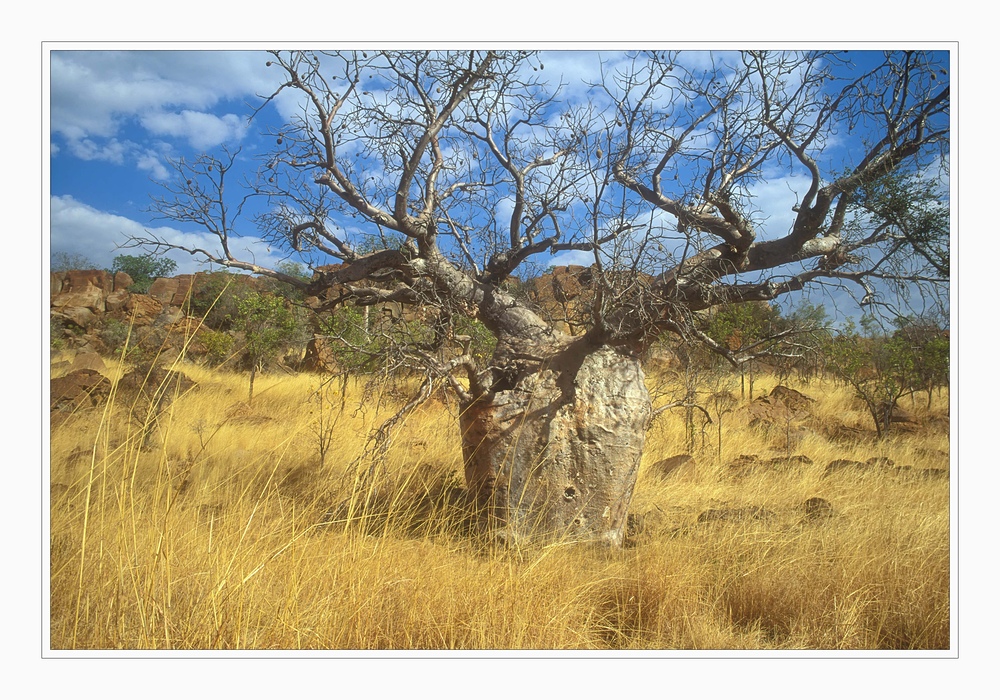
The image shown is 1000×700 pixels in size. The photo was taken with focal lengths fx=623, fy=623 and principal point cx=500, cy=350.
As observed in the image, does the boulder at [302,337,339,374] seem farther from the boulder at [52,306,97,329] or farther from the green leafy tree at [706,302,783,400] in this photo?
the boulder at [52,306,97,329]

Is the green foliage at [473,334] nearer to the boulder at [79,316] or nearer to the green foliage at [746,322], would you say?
the green foliage at [746,322]

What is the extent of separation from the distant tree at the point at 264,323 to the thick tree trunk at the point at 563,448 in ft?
20.9

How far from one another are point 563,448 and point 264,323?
7.63m

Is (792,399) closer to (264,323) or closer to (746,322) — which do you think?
(746,322)

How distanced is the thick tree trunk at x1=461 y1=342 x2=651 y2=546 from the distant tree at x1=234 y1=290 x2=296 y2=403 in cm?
636

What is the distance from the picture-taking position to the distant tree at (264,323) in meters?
8.81

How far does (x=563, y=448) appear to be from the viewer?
9.98 ft

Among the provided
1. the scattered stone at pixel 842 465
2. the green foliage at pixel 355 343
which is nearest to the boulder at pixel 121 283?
the green foliage at pixel 355 343

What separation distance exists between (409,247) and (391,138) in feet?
2.38

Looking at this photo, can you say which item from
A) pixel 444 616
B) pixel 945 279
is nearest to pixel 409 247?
pixel 444 616

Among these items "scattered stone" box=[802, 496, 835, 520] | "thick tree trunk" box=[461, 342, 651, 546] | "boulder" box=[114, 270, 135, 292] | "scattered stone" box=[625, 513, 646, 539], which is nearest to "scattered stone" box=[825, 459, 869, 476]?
"scattered stone" box=[802, 496, 835, 520]

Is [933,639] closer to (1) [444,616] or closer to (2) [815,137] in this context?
(1) [444,616]

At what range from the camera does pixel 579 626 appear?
2391 millimetres

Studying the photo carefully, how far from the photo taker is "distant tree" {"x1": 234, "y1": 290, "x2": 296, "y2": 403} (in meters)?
8.81
